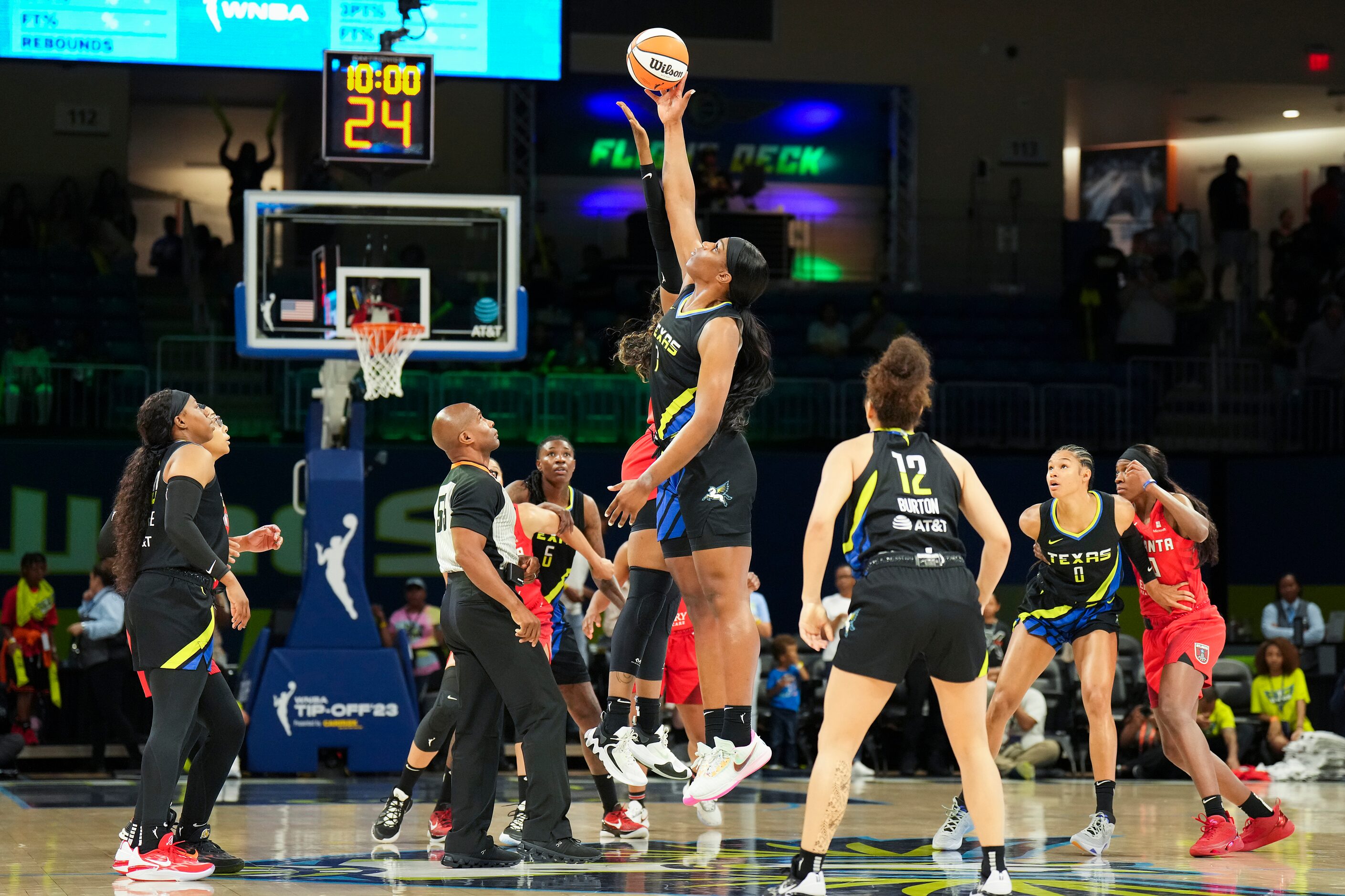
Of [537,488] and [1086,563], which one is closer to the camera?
[1086,563]

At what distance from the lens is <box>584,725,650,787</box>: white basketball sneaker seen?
24.1ft

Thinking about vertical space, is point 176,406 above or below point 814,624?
above

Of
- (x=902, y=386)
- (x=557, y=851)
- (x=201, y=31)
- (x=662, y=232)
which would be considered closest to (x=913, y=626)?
(x=902, y=386)

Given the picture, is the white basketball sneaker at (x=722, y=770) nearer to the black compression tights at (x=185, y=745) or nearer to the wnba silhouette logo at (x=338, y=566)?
the black compression tights at (x=185, y=745)

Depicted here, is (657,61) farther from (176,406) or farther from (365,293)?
(365,293)

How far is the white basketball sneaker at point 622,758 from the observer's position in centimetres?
734

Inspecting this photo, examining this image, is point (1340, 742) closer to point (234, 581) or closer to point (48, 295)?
point (234, 581)

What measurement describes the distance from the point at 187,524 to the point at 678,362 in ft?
7.28

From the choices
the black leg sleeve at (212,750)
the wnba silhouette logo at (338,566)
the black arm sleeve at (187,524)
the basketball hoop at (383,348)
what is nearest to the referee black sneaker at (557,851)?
the black leg sleeve at (212,750)

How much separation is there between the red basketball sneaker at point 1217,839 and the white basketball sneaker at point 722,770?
285cm

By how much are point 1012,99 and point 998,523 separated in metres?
19.1

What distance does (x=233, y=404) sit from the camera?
17578 millimetres

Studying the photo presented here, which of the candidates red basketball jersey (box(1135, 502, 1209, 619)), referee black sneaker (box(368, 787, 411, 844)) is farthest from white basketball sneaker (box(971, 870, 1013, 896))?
referee black sneaker (box(368, 787, 411, 844))

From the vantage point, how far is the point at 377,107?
11930 mm
